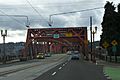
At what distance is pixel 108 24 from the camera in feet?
177

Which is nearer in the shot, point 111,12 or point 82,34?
point 111,12

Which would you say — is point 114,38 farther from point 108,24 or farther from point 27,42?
point 27,42

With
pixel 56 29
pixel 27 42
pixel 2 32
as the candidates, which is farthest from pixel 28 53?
pixel 2 32

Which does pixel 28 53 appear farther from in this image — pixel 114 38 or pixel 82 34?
pixel 114 38

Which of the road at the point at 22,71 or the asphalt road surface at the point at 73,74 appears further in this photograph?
the road at the point at 22,71

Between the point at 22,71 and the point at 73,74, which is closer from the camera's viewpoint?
the point at 73,74

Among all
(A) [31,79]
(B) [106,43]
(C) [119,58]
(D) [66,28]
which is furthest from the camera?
(D) [66,28]

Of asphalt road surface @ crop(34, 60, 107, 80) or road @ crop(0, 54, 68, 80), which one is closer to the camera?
asphalt road surface @ crop(34, 60, 107, 80)

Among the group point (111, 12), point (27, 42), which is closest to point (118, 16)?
point (111, 12)

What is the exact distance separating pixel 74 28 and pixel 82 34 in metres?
3.31

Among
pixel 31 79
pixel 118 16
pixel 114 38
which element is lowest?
Answer: pixel 31 79

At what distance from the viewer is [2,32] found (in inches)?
2298

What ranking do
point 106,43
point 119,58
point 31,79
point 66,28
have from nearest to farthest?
point 31,79
point 106,43
point 119,58
point 66,28

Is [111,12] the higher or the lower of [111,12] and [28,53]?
the higher
